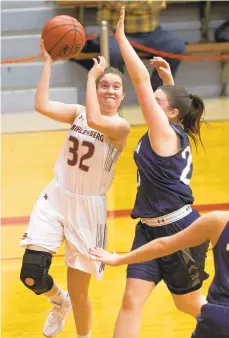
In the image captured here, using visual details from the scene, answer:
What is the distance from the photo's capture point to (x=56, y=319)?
5.23m

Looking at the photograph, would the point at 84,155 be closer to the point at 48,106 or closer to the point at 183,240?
the point at 48,106

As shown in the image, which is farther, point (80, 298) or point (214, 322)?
point (80, 298)

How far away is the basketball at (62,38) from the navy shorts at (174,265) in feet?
4.69

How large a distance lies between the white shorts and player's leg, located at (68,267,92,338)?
0.09 meters

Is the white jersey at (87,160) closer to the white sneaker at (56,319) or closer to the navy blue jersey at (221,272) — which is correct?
the white sneaker at (56,319)

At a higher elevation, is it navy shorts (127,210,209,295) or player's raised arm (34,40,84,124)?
player's raised arm (34,40,84,124)

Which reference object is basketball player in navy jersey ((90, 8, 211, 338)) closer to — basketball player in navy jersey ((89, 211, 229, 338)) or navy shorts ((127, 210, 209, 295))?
navy shorts ((127, 210, 209, 295))

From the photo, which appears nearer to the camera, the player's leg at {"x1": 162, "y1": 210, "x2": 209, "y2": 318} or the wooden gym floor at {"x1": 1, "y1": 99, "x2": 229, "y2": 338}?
the player's leg at {"x1": 162, "y1": 210, "x2": 209, "y2": 318}

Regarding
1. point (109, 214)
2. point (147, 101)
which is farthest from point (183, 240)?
point (109, 214)

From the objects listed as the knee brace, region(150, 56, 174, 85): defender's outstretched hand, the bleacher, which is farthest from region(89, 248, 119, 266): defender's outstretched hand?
the bleacher

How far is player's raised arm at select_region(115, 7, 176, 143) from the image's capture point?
429 centimetres

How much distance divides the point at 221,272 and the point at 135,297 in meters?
1.10

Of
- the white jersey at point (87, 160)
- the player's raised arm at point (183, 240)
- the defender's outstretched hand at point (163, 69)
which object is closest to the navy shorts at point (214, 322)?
the player's raised arm at point (183, 240)

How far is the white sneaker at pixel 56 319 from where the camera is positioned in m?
5.19
